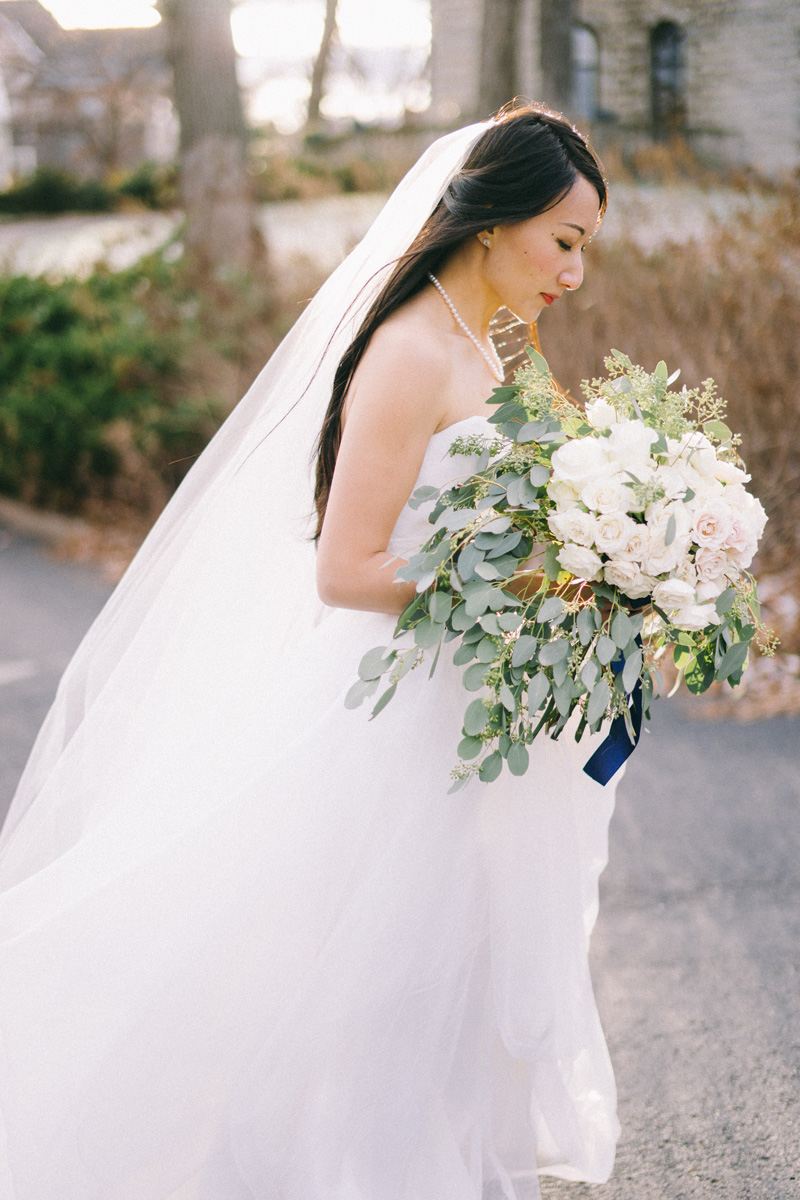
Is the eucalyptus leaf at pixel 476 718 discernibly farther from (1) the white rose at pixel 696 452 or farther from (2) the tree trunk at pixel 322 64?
(2) the tree trunk at pixel 322 64

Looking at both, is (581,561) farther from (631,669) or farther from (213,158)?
(213,158)

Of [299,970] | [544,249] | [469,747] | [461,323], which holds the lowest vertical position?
[299,970]

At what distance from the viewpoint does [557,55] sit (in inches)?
355

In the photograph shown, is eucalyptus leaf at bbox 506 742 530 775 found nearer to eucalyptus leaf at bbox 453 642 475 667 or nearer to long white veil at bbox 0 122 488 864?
eucalyptus leaf at bbox 453 642 475 667

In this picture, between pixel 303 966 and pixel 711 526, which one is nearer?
pixel 711 526

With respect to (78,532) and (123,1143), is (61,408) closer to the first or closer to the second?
(78,532)

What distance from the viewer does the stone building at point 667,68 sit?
7402mm

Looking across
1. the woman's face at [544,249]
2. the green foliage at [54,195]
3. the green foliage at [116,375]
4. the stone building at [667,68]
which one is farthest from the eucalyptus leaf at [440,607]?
the green foliage at [54,195]

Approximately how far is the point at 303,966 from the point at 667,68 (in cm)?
834

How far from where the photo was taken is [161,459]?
8688 mm

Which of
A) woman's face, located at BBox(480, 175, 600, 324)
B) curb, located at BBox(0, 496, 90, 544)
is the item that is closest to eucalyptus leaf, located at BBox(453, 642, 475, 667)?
woman's face, located at BBox(480, 175, 600, 324)

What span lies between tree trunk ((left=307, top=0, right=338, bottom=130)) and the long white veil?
28244 mm

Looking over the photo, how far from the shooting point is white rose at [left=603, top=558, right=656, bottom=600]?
172 centimetres

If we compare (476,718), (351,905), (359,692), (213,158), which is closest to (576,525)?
(476,718)
